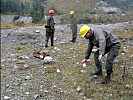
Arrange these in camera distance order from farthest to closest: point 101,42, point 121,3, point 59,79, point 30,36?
point 121,3 < point 30,36 < point 59,79 < point 101,42

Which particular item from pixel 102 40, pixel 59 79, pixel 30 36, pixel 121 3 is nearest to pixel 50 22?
pixel 30 36

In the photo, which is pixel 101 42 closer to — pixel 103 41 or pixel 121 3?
pixel 103 41

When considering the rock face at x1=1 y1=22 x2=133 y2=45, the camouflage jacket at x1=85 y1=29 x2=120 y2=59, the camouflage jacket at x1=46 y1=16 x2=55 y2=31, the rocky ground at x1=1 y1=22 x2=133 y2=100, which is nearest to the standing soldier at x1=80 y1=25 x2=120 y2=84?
the camouflage jacket at x1=85 y1=29 x2=120 y2=59

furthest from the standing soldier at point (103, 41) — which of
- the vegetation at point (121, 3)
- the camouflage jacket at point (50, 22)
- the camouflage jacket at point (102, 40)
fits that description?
the vegetation at point (121, 3)

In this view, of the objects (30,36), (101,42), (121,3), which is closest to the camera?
(101,42)

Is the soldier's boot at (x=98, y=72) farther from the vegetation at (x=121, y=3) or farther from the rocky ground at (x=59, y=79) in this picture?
the vegetation at (x=121, y=3)

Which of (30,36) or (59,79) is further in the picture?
(30,36)

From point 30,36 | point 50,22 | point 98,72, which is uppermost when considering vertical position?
point 50,22

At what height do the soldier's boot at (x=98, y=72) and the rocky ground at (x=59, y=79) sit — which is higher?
the soldier's boot at (x=98, y=72)

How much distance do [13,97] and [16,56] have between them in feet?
17.5

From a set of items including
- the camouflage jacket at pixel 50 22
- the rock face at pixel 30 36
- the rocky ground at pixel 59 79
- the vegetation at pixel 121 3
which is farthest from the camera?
the vegetation at pixel 121 3

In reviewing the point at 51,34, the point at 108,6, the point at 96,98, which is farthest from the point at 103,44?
the point at 108,6

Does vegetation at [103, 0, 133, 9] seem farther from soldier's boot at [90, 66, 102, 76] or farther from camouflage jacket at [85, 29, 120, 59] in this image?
camouflage jacket at [85, 29, 120, 59]

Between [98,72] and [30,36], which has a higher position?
[98,72]
